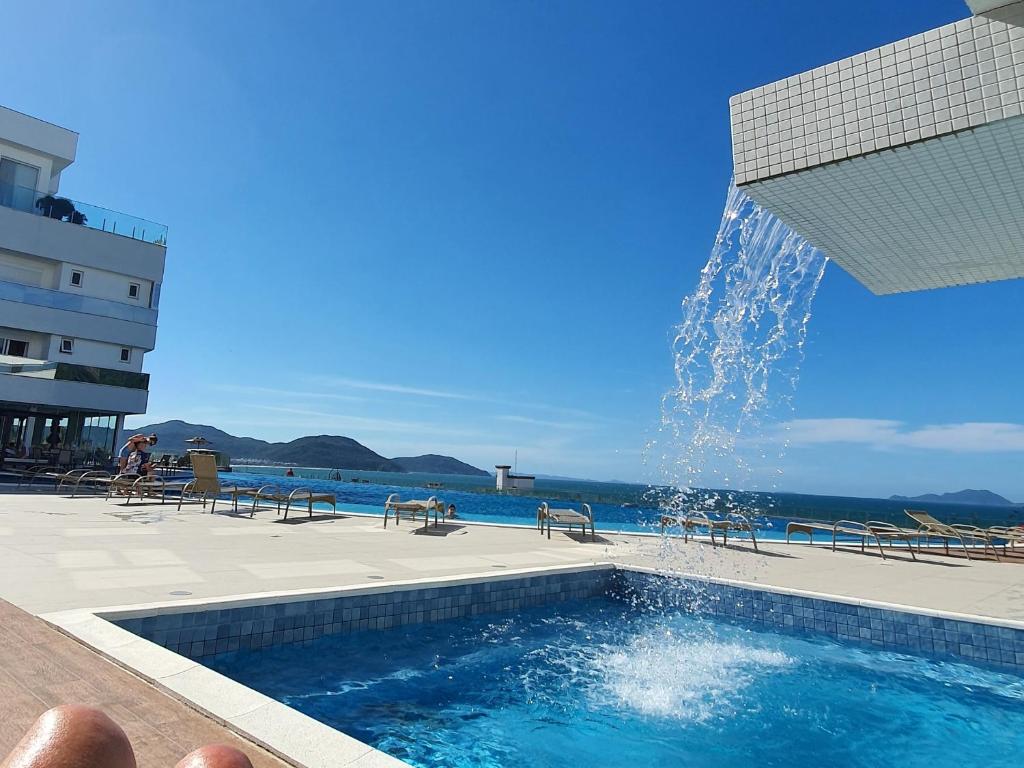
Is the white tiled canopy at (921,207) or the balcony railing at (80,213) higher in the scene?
the balcony railing at (80,213)

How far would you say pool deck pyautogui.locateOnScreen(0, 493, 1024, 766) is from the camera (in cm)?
253

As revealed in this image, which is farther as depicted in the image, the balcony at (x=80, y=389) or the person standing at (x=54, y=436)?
the person standing at (x=54, y=436)

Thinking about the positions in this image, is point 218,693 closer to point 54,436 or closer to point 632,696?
point 632,696

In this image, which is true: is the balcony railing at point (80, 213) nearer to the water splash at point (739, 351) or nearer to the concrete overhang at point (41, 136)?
the concrete overhang at point (41, 136)

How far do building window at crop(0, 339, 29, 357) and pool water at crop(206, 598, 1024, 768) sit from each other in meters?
22.5

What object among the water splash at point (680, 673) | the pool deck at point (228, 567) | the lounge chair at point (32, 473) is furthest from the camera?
the lounge chair at point (32, 473)

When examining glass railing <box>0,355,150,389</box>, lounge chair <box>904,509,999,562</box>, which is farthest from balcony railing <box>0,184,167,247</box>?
lounge chair <box>904,509,999,562</box>

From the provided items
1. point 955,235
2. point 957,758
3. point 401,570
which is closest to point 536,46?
point 955,235

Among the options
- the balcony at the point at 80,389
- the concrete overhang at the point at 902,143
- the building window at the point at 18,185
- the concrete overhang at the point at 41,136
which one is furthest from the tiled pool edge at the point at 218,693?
the concrete overhang at the point at 41,136

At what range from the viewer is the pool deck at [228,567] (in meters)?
2.53

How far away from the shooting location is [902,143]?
3.33m

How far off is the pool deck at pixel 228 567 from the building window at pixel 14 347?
1033 centimetres

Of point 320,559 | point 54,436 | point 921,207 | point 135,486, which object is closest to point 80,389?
point 54,436

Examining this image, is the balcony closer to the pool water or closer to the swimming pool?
the swimming pool
